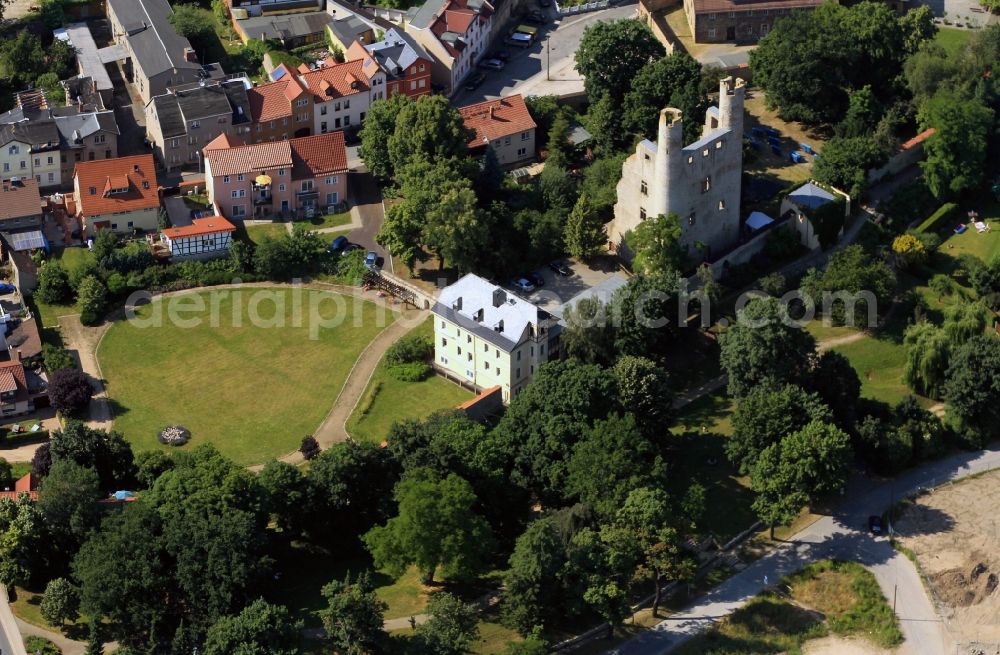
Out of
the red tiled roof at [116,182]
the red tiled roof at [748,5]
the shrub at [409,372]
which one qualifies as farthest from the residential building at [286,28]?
the shrub at [409,372]

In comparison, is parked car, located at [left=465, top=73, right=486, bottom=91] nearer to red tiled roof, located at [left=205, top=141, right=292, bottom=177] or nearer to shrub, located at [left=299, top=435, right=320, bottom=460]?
red tiled roof, located at [left=205, top=141, right=292, bottom=177]

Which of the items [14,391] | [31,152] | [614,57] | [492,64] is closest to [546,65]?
[492,64]

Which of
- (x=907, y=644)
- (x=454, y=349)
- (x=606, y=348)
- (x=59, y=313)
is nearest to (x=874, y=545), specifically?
(x=907, y=644)

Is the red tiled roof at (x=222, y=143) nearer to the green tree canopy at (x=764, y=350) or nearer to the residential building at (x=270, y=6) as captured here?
the residential building at (x=270, y=6)

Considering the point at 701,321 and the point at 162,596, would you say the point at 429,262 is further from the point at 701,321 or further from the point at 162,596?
the point at 162,596

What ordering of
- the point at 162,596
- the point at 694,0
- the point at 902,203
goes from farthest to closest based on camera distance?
the point at 694,0 < the point at 902,203 < the point at 162,596

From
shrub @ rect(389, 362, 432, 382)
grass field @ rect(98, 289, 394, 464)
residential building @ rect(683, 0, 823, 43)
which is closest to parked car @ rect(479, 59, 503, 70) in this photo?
residential building @ rect(683, 0, 823, 43)

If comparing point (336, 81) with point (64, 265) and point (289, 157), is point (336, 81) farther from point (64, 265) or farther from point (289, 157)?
point (64, 265)
